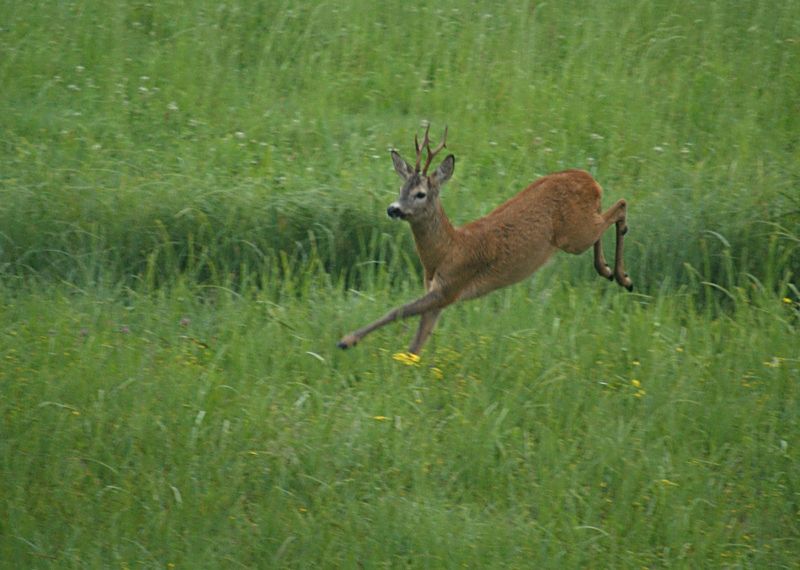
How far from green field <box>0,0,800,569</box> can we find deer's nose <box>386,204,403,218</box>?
2.36ft

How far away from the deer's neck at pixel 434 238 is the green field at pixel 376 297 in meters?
0.42

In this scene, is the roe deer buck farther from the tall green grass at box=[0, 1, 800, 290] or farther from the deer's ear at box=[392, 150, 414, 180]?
the tall green grass at box=[0, 1, 800, 290]

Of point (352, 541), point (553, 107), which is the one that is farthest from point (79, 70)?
point (352, 541)

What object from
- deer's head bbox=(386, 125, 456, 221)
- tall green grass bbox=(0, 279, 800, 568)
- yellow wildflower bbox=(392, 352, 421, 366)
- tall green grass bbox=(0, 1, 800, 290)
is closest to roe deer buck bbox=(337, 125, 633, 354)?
deer's head bbox=(386, 125, 456, 221)

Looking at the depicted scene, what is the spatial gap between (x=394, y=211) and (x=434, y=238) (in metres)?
0.52

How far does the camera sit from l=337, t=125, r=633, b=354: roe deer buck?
6844 mm

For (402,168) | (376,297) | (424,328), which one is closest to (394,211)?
(402,168)

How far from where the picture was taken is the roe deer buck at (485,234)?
684 cm

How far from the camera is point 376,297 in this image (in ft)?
24.1

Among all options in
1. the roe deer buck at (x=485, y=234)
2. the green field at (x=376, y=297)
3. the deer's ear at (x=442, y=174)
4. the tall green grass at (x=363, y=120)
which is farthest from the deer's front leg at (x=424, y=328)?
the tall green grass at (x=363, y=120)

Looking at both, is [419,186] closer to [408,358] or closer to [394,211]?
[394,211]

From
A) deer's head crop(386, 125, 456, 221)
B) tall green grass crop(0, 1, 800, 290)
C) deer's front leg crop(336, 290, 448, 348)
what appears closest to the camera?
deer's front leg crop(336, 290, 448, 348)

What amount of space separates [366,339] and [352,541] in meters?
A: 2.01

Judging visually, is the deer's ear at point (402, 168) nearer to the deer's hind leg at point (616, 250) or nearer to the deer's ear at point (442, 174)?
the deer's ear at point (442, 174)
